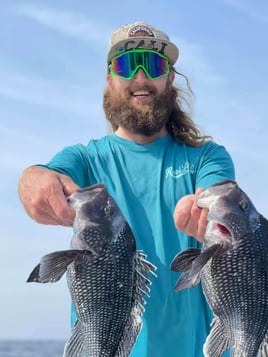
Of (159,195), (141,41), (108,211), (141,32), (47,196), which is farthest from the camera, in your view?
(141,32)

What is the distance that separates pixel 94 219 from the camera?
20.3 ft

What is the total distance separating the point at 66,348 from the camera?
20.0 feet

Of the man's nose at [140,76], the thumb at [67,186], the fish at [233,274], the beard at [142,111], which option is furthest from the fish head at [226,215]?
the man's nose at [140,76]

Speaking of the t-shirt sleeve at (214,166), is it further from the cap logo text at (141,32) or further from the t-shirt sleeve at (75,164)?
the cap logo text at (141,32)

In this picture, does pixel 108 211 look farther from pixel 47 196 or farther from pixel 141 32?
pixel 141 32

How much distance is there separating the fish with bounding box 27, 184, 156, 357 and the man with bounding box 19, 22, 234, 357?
0.31 m

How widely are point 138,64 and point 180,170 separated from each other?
110cm

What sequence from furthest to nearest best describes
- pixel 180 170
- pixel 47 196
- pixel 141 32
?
pixel 141 32, pixel 180 170, pixel 47 196

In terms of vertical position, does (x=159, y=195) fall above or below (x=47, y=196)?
above

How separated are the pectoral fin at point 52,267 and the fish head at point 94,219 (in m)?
0.18

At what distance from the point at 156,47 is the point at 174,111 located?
0.73 metres

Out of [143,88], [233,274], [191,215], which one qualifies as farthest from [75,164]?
[233,274]

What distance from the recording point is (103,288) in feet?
19.9

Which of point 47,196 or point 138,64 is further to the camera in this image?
point 138,64
